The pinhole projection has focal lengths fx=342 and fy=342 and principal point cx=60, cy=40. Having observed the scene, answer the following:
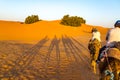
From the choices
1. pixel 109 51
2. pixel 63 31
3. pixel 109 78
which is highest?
pixel 109 51

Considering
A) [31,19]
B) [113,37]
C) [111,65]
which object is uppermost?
[113,37]

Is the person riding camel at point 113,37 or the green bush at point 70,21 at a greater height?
the person riding camel at point 113,37

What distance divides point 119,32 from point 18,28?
1972 inches

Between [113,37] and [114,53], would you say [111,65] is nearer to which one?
[114,53]

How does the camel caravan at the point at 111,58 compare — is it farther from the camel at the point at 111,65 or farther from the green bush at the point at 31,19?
the green bush at the point at 31,19

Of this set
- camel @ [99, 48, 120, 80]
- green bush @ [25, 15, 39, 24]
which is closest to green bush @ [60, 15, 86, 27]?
green bush @ [25, 15, 39, 24]

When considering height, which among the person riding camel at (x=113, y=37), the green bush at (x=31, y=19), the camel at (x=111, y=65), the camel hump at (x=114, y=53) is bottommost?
the green bush at (x=31, y=19)

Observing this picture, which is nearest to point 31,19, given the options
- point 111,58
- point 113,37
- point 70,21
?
point 70,21

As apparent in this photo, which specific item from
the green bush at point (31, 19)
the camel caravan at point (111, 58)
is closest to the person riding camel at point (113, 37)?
the camel caravan at point (111, 58)

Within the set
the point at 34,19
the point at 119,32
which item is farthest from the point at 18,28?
the point at 119,32

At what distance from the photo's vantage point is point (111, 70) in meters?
8.78

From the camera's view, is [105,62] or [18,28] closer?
[105,62]

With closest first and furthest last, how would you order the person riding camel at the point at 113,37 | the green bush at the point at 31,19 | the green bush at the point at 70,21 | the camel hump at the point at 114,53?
the camel hump at the point at 114,53
the person riding camel at the point at 113,37
the green bush at the point at 70,21
the green bush at the point at 31,19

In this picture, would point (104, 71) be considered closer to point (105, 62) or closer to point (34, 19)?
point (105, 62)
